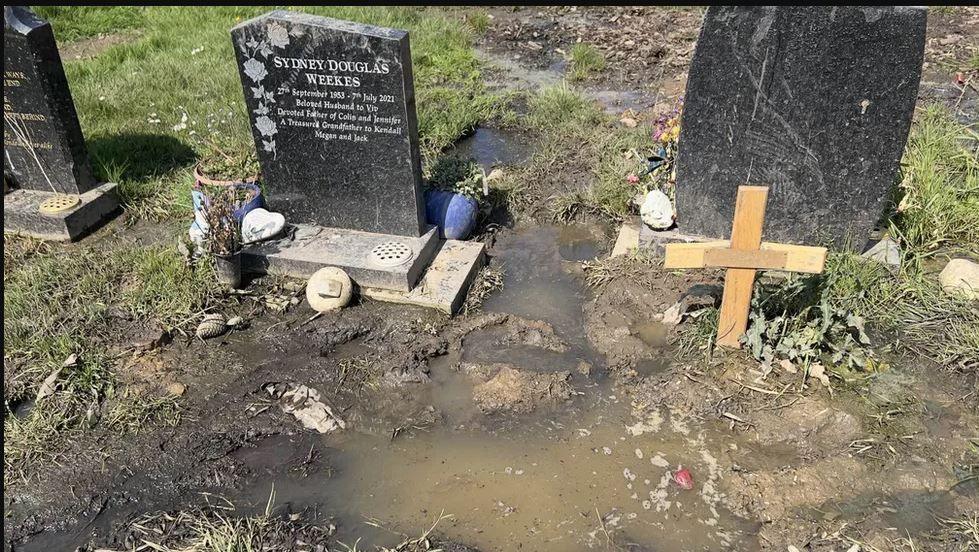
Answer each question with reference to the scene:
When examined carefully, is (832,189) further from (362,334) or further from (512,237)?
(362,334)

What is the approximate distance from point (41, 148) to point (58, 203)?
1.50 ft

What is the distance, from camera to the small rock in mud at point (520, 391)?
12.3ft

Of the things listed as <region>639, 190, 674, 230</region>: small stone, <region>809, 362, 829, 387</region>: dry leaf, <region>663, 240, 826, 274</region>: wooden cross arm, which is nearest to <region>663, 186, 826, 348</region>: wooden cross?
<region>663, 240, 826, 274</region>: wooden cross arm

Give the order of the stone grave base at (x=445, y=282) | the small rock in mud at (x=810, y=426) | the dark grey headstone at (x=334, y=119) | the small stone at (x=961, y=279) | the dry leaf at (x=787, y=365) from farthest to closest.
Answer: the stone grave base at (x=445, y=282) < the dark grey headstone at (x=334, y=119) < the small stone at (x=961, y=279) < the dry leaf at (x=787, y=365) < the small rock in mud at (x=810, y=426)

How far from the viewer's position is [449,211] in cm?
509

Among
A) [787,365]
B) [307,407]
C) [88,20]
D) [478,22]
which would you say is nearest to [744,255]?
[787,365]

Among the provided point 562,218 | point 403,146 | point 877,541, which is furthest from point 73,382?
point 877,541

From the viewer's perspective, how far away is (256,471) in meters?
3.44

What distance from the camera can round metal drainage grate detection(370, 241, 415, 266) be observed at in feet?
15.2

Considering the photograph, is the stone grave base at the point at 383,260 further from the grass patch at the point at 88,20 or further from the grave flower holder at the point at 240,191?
the grass patch at the point at 88,20

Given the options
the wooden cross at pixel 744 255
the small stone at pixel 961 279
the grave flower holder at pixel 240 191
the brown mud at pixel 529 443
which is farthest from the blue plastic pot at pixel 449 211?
the small stone at pixel 961 279

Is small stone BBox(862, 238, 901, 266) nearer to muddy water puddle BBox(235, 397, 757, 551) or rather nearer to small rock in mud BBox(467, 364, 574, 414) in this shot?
muddy water puddle BBox(235, 397, 757, 551)

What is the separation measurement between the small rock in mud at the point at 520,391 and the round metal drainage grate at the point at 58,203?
147 inches

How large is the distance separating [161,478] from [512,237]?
10.1 ft
